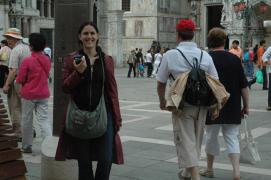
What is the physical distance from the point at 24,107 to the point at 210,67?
3.57 m

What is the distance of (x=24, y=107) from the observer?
8.55m

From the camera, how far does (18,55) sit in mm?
9180

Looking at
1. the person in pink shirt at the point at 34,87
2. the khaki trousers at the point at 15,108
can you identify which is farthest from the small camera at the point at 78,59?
the khaki trousers at the point at 15,108

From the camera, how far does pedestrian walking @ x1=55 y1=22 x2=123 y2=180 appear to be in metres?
5.00

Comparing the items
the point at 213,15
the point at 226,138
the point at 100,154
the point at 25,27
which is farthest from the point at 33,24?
the point at 100,154

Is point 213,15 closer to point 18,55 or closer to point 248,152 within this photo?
point 18,55

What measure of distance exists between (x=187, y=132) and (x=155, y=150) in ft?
9.59

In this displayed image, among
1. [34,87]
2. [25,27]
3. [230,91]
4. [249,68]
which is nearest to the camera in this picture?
[230,91]

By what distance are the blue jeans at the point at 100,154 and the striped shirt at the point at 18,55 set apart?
444 centimetres

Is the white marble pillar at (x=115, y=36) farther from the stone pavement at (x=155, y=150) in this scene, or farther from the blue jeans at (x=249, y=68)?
the stone pavement at (x=155, y=150)

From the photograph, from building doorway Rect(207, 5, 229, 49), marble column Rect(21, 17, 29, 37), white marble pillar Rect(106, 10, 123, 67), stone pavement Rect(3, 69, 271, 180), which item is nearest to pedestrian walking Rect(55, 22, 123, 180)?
stone pavement Rect(3, 69, 271, 180)

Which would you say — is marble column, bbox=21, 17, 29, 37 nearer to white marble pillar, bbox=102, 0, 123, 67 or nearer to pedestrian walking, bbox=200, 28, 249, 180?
white marble pillar, bbox=102, 0, 123, 67

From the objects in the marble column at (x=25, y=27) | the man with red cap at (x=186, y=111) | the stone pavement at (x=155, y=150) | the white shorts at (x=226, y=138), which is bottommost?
the stone pavement at (x=155, y=150)

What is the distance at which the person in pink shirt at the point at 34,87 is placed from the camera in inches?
332
